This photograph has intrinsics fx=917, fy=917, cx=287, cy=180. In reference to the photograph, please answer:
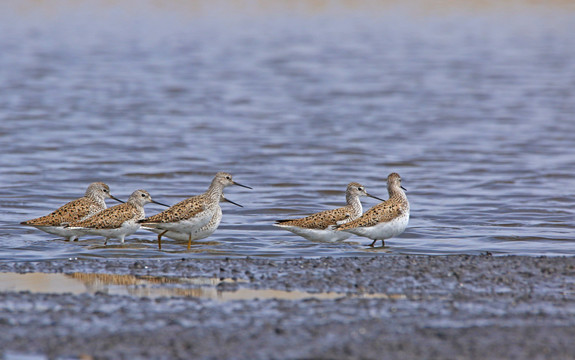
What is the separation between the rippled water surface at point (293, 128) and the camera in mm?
14602

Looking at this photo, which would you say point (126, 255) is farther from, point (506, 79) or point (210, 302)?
point (506, 79)

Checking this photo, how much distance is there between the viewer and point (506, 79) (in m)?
37.2

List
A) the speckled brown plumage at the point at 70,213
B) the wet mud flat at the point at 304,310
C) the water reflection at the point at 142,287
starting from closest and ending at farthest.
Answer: the wet mud flat at the point at 304,310
the water reflection at the point at 142,287
the speckled brown plumage at the point at 70,213

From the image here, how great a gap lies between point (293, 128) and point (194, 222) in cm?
1344

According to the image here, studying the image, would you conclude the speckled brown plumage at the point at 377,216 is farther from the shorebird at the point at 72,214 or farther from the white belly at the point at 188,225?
the shorebird at the point at 72,214

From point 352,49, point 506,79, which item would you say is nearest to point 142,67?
point 352,49

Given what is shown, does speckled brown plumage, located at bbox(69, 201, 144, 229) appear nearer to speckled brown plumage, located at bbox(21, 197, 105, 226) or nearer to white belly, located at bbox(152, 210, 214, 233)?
speckled brown plumage, located at bbox(21, 197, 105, 226)

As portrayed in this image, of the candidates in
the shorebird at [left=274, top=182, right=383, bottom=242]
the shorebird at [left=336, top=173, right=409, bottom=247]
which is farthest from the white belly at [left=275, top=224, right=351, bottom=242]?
the shorebird at [left=336, top=173, right=409, bottom=247]

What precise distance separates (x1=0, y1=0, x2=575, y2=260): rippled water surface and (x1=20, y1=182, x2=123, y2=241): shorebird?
37 cm

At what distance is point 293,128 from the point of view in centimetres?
2614

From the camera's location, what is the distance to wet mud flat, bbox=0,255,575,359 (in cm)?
749

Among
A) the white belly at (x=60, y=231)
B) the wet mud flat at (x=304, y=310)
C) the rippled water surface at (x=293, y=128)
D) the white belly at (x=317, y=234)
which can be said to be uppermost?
the rippled water surface at (x=293, y=128)

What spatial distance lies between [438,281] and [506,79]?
2874cm

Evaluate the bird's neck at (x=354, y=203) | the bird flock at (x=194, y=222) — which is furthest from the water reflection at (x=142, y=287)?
the bird's neck at (x=354, y=203)
